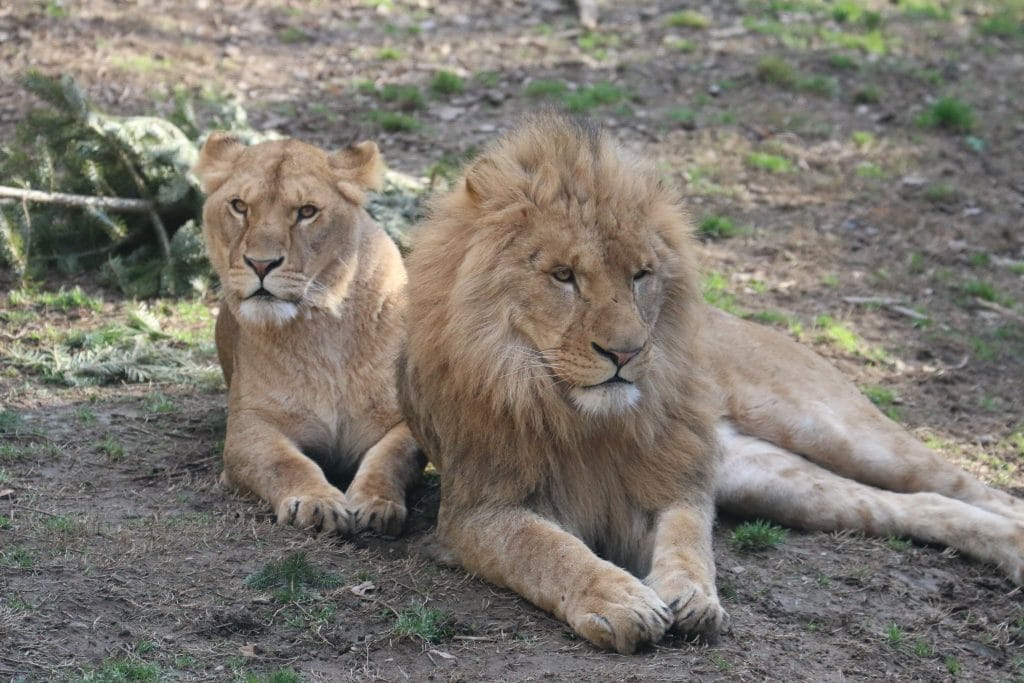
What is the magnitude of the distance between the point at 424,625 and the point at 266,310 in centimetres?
164

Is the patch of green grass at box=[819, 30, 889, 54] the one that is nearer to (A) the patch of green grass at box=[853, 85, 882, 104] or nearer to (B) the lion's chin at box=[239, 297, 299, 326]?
(A) the patch of green grass at box=[853, 85, 882, 104]

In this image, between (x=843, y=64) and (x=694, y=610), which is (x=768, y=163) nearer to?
(x=843, y=64)

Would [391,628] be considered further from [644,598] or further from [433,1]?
[433,1]

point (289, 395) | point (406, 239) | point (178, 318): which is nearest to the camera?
point (406, 239)

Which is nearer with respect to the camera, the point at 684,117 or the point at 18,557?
Result: the point at 18,557

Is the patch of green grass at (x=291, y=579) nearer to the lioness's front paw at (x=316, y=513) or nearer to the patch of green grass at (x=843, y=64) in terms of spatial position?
the lioness's front paw at (x=316, y=513)

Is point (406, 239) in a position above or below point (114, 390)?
above

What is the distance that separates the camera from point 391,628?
4.36 metres

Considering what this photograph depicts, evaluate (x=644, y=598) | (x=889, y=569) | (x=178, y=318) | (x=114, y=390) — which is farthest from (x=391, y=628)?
(x=178, y=318)

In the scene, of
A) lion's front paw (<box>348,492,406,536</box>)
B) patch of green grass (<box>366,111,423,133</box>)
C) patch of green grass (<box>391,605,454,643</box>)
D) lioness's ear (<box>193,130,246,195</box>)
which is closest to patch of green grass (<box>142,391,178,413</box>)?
A: lioness's ear (<box>193,130,246,195</box>)

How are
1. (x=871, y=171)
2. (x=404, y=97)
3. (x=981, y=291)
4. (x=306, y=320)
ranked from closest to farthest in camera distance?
(x=306, y=320), (x=981, y=291), (x=871, y=171), (x=404, y=97)

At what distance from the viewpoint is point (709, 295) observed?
8281 mm

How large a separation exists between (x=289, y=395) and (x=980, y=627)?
285 centimetres

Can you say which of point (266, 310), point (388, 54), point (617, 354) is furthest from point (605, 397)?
point (388, 54)
